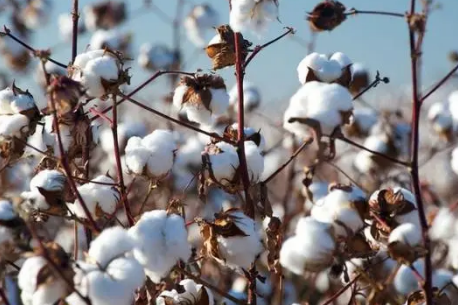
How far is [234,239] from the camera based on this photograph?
1278 mm

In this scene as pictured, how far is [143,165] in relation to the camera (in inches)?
54.0

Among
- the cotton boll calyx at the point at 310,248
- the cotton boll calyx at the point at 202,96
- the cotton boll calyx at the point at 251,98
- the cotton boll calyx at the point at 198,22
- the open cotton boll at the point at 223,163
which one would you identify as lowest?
the cotton boll calyx at the point at 310,248

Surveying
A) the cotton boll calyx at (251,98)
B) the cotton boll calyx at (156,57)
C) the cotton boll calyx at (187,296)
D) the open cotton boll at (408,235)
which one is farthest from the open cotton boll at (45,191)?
the cotton boll calyx at (156,57)

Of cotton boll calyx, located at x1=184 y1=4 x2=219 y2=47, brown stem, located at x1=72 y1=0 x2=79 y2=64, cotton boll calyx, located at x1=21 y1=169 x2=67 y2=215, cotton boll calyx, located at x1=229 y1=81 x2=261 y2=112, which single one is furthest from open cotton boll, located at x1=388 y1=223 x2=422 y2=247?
cotton boll calyx, located at x1=184 y1=4 x2=219 y2=47

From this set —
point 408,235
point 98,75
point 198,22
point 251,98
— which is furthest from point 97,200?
point 198,22

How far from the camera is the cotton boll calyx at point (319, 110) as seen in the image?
1074 mm

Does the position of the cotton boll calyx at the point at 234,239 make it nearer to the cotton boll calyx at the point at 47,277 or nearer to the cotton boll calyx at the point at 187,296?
the cotton boll calyx at the point at 187,296

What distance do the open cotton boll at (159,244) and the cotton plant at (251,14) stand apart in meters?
0.32

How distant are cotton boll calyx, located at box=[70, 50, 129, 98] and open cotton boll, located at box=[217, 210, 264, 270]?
10.5 inches

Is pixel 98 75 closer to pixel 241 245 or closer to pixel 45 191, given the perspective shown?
pixel 45 191

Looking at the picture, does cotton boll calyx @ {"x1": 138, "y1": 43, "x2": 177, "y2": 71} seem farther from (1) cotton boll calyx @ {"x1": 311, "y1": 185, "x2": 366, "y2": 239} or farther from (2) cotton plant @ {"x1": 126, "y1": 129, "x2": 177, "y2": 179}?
(1) cotton boll calyx @ {"x1": 311, "y1": 185, "x2": 366, "y2": 239}

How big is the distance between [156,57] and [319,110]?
2636 mm

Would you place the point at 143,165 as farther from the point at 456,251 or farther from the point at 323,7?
the point at 456,251

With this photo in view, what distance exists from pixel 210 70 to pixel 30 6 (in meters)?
2.14
